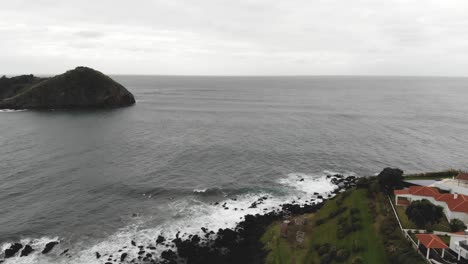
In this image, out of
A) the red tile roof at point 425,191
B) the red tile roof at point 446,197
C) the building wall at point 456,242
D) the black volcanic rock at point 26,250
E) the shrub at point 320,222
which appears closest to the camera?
the building wall at point 456,242

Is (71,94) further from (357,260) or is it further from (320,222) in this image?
(357,260)

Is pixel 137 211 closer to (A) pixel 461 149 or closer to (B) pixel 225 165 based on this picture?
(B) pixel 225 165

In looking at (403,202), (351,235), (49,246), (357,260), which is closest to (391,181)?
(403,202)

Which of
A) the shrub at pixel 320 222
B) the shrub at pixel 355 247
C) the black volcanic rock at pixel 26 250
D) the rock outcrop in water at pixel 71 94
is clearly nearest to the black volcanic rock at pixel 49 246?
the black volcanic rock at pixel 26 250

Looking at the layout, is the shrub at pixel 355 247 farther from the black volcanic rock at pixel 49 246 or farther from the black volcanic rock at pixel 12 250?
the black volcanic rock at pixel 12 250

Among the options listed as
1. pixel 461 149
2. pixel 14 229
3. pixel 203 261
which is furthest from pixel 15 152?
pixel 461 149

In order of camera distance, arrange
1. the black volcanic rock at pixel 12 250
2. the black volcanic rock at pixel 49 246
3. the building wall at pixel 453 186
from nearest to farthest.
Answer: the black volcanic rock at pixel 12 250, the black volcanic rock at pixel 49 246, the building wall at pixel 453 186

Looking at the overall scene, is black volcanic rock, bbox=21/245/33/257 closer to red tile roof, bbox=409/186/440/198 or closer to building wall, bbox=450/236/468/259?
building wall, bbox=450/236/468/259
